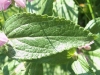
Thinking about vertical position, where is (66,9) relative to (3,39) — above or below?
below

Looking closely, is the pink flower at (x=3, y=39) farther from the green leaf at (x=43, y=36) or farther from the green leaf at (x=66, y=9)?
the green leaf at (x=66, y=9)

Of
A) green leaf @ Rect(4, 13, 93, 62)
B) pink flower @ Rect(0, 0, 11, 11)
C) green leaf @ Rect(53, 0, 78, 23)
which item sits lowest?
green leaf @ Rect(53, 0, 78, 23)

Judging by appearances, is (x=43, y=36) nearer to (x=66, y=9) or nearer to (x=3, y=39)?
(x=3, y=39)

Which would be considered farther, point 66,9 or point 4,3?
point 66,9

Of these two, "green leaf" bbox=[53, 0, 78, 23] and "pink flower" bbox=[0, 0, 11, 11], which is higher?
"pink flower" bbox=[0, 0, 11, 11]

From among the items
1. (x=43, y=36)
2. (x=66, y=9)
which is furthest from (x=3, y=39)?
(x=66, y=9)

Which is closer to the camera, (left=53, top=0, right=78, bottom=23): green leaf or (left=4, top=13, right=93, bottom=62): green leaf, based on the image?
(left=4, top=13, right=93, bottom=62): green leaf

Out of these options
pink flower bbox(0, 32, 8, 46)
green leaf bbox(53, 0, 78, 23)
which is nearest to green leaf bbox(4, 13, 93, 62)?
pink flower bbox(0, 32, 8, 46)

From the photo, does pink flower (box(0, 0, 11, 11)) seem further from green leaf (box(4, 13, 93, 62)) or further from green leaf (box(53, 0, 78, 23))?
green leaf (box(53, 0, 78, 23))
